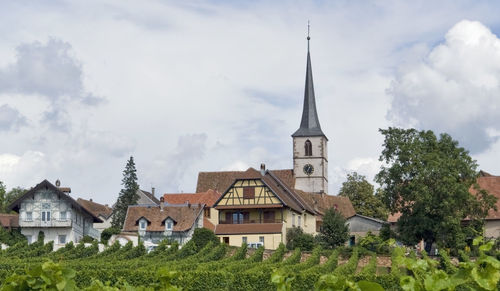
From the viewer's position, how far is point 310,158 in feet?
325

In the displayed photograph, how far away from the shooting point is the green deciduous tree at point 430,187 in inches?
2104

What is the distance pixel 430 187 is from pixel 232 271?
19773 millimetres

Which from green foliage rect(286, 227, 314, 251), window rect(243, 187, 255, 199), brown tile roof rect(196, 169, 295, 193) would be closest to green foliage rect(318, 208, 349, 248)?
green foliage rect(286, 227, 314, 251)

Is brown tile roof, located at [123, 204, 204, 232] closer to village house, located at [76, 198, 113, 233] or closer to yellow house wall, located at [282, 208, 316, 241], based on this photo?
yellow house wall, located at [282, 208, 316, 241]

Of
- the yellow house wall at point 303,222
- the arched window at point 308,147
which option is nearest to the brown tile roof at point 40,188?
the yellow house wall at point 303,222

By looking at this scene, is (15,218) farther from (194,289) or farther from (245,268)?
(194,289)

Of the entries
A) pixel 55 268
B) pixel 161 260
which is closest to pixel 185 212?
pixel 161 260

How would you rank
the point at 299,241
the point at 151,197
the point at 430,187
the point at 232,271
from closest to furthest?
the point at 232,271, the point at 430,187, the point at 299,241, the point at 151,197

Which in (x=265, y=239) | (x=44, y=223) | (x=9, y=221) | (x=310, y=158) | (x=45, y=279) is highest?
(x=310, y=158)

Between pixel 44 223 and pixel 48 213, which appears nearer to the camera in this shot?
pixel 44 223

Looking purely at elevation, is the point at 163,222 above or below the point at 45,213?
below

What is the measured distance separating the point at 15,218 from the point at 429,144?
36.7 metres

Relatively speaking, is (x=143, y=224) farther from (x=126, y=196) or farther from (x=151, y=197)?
(x=151, y=197)

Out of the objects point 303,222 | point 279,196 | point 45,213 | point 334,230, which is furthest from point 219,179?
point 334,230
